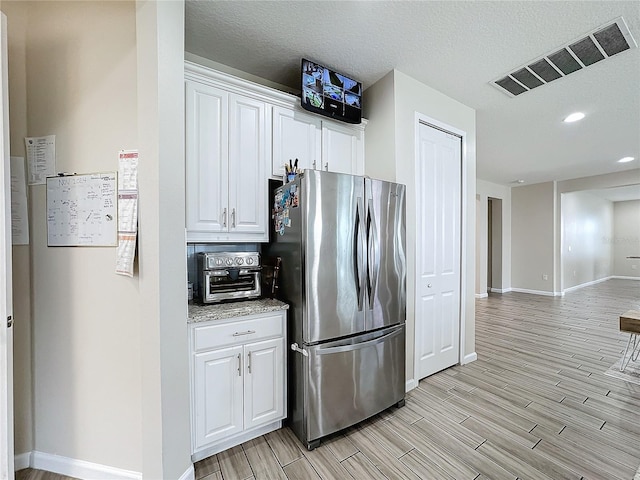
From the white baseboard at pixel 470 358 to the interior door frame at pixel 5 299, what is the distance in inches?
139

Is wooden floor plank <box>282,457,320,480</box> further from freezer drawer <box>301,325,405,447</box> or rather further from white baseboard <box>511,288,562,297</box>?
white baseboard <box>511,288,562,297</box>

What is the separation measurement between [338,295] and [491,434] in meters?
1.46

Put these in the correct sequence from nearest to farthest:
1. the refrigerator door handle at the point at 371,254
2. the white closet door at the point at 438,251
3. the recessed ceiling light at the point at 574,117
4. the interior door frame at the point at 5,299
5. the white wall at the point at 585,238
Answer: the interior door frame at the point at 5,299, the refrigerator door handle at the point at 371,254, the white closet door at the point at 438,251, the recessed ceiling light at the point at 574,117, the white wall at the point at 585,238

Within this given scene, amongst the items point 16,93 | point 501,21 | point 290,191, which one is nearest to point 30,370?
point 16,93

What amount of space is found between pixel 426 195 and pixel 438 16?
136 centimetres

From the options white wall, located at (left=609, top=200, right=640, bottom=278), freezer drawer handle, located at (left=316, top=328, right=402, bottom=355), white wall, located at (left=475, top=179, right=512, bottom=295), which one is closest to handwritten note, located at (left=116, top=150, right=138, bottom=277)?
freezer drawer handle, located at (left=316, top=328, right=402, bottom=355)

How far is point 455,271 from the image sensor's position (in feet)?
9.37

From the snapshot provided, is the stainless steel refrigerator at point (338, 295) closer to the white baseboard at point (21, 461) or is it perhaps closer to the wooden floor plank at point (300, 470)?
the wooden floor plank at point (300, 470)

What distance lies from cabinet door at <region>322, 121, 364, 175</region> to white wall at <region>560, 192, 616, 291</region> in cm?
679

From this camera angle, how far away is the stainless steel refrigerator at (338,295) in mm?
1753

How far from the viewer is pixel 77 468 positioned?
154 centimetres

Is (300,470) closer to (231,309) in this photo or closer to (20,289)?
(231,309)

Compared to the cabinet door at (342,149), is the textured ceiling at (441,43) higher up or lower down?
higher up

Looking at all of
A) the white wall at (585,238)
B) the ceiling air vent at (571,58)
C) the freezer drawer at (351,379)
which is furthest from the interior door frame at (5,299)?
the white wall at (585,238)
